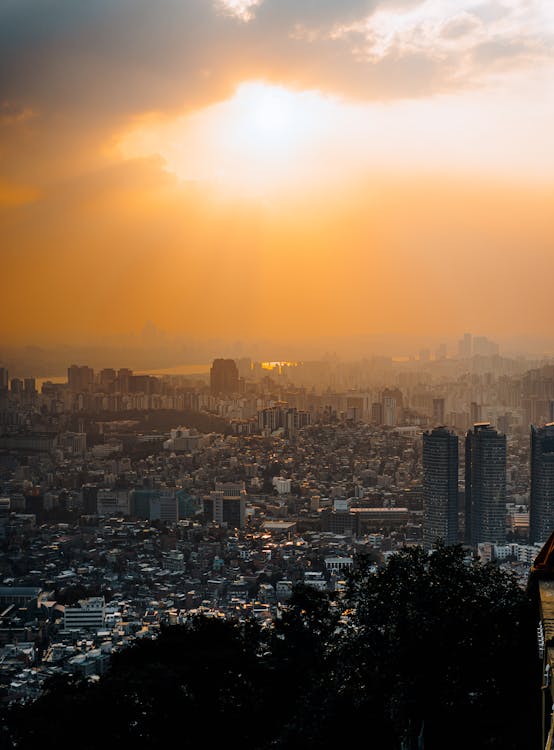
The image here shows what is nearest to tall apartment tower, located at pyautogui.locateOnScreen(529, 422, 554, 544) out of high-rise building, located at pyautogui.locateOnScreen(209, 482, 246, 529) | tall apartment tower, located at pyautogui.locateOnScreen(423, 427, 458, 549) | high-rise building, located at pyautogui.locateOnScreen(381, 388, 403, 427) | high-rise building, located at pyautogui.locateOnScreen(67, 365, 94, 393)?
tall apartment tower, located at pyautogui.locateOnScreen(423, 427, 458, 549)

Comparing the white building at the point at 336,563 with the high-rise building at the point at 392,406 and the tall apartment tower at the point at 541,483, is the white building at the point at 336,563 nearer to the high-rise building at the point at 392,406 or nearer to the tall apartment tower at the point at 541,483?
the tall apartment tower at the point at 541,483

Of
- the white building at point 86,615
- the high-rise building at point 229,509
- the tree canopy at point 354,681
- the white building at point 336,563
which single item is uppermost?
the tree canopy at point 354,681

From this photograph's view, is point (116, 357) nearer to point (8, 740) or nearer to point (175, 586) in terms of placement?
point (175, 586)

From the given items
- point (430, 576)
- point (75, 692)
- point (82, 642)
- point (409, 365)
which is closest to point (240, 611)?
point (82, 642)

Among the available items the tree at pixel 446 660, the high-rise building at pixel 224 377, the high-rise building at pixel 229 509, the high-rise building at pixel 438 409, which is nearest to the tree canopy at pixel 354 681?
the tree at pixel 446 660

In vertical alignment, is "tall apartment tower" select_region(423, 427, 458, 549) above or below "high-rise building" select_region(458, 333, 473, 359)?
below

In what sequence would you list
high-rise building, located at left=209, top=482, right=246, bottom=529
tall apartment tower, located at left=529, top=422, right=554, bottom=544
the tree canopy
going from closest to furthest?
the tree canopy
tall apartment tower, located at left=529, top=422, right=554, bottom=544
high-rise building, located at left=209, top=482, right=246, bottom=529

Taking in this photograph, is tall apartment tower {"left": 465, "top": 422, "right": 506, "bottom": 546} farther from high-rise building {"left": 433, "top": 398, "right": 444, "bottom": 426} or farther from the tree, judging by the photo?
the tree
